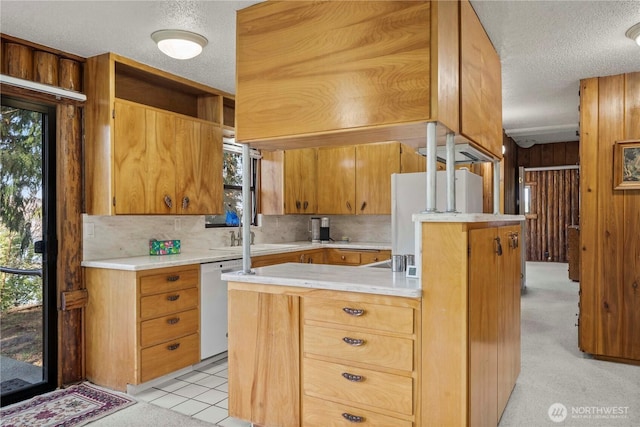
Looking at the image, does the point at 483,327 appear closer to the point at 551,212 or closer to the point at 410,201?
the point at 410,201

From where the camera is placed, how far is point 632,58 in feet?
10.9

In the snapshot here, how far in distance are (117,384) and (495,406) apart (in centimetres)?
248

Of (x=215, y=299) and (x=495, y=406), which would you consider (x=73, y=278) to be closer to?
(x=215, y=299)

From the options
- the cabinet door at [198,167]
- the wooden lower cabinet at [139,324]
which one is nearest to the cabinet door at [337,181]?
the cabinet door at [198,167]

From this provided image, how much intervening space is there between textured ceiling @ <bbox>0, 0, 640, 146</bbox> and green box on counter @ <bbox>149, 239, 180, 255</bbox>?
143 centimetres

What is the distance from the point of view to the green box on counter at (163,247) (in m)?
3.78

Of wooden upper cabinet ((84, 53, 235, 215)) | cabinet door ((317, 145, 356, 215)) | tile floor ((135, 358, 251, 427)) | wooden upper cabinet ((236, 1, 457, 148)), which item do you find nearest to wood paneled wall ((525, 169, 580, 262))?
cabinet door ((317, 145, 356, 215))

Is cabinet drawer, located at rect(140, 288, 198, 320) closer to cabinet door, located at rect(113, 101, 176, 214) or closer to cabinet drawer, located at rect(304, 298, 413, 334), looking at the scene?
cabinet door, located at rect(113, 101, 176, 214)

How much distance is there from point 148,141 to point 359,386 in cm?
248

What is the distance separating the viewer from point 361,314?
82.7 inches

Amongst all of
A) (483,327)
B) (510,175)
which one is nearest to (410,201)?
(483,327)

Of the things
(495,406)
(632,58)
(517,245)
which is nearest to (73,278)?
(495,406)

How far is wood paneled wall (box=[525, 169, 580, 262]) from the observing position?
10.2 metres

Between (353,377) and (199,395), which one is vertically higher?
(353,377)
